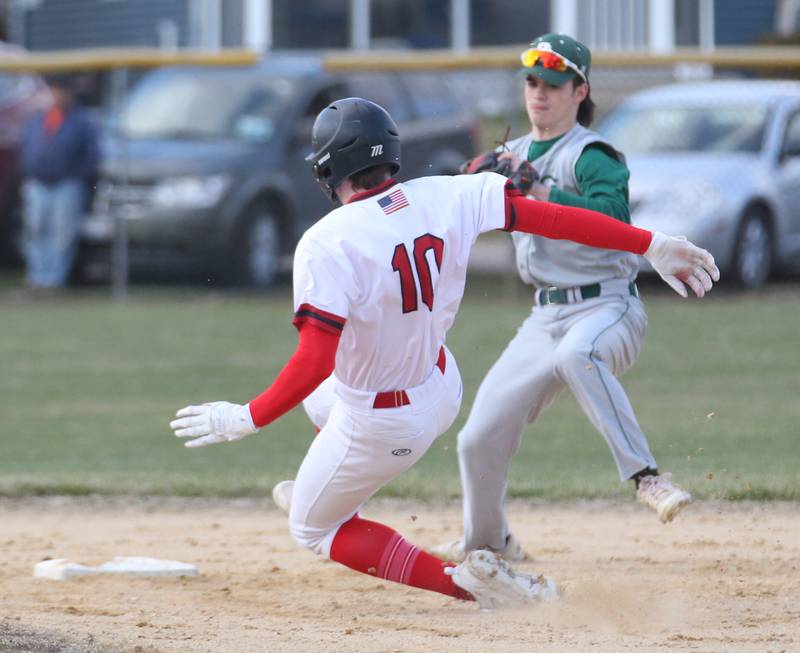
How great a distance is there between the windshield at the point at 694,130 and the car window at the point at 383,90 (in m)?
2.02

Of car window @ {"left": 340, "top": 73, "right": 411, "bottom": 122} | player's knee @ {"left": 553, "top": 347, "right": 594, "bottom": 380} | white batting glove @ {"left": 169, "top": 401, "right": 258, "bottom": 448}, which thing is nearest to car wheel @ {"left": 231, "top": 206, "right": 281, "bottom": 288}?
car window @ {"left": 340, "top": 73, "right": 411, "bottom": 122}

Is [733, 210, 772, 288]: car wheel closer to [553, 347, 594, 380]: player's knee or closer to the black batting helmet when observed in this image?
[553, 347, 594, 380]: player's knee

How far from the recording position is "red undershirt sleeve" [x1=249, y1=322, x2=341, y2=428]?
4.49 m

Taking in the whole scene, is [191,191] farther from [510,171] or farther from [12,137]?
[510,171]

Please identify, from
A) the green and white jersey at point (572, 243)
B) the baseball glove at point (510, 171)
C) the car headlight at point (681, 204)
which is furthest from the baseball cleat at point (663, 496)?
the car headlight at point (681, 204)

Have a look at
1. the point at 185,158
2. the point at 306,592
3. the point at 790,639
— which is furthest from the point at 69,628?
the point at 185,158

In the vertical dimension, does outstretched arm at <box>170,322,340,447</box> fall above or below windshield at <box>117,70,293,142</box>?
below

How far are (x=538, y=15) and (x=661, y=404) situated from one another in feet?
56.4

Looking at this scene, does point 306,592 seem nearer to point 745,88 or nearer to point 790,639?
point 790,639

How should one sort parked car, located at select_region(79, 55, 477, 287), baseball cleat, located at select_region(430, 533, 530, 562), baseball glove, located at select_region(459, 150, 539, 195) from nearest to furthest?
baseball glove, located at select_region(459, 150, 539, 195) → baseball cleat, located at select_region(430, 533, 530, 562) → parked car, located at select_region(79, 55, 477, 287)

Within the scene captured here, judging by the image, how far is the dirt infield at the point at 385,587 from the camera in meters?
4.82

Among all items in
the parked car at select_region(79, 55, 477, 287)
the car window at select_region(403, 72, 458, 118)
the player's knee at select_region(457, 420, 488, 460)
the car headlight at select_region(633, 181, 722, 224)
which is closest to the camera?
the player's knee at select_region(457, 420, 488, 460)

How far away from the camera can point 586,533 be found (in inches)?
268

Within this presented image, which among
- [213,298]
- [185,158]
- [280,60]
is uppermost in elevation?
[280,60]
